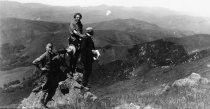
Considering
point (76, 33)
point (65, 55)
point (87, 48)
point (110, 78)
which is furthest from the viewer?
point (110, 78)

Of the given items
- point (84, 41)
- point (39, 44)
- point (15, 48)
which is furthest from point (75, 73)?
point (15, 48)

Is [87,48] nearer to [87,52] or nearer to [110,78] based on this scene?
[87,52]

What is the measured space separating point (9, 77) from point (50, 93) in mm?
97970

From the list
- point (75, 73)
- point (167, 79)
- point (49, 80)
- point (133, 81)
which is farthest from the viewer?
point (133, 81)

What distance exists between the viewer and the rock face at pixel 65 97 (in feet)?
38.6

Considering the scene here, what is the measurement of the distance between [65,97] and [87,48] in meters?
1.92

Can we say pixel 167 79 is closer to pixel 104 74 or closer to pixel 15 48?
pixel 104 74

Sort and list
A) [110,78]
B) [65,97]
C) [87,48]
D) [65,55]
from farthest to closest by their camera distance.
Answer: [110,78] → [65,55] → [87,48] → [65,97]

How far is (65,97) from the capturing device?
12125 mm

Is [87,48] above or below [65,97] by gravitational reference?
above

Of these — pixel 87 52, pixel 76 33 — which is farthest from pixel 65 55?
Result: pixel 76 33

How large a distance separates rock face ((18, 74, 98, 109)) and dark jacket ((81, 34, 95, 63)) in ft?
3.16

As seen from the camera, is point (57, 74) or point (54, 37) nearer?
point (57, 74)

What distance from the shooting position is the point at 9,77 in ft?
350
